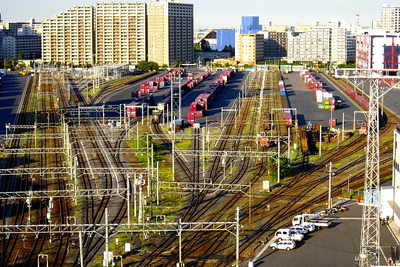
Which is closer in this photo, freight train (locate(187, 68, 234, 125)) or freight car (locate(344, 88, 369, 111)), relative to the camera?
freight train (locate(187, 68, 234, 125))

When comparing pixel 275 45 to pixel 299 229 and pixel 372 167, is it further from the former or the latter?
pixel 372 167

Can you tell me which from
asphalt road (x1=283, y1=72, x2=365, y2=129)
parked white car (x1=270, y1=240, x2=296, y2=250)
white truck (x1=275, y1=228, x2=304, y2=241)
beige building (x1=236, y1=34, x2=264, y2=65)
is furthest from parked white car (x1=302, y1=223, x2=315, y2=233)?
beige building (x1=236, y1=34, x2=264, y2=65)

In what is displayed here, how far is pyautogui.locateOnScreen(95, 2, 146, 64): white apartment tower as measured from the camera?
7344 centimetres

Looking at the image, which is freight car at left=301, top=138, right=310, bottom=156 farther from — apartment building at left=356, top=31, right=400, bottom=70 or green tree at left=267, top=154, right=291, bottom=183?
apartment building at left=356, top=31, right=400, bottom=70

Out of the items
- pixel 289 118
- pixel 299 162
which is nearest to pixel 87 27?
pixel 289 118

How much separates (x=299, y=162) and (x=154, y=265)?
10.1 metres

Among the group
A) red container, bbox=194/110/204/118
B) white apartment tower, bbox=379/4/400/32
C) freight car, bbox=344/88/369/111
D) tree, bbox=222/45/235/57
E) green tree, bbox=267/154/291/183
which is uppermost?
white apartment tower, bbox=379/4/400/32

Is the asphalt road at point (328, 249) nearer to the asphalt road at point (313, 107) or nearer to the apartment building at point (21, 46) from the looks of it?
the asphalt road at point (313, 107)

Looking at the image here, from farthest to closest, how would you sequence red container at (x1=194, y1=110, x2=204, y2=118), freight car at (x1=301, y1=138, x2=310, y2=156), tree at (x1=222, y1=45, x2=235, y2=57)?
1. tree at (x1=222, y1=45, x2=235, y2=57)
2. red container at (x1=194, y1=110, x2=204, y2=118)
3. freight car at (x1=301, y1=138, x2=310, y2=156)

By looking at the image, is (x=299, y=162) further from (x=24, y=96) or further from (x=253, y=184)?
(x=24, y=96)

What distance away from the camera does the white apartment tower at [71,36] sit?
243ft

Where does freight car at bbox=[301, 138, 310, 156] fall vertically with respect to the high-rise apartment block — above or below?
below

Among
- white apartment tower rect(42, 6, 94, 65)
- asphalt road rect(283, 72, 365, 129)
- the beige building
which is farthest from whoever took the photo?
the beige building

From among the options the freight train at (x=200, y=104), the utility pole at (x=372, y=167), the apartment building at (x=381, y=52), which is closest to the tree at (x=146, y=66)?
the apartment building at (x=381, y=52)
